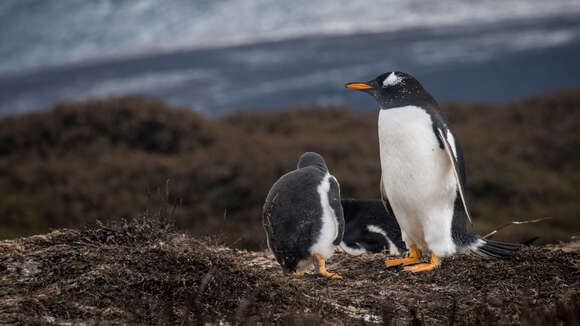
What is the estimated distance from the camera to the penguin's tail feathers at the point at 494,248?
13.6 ft

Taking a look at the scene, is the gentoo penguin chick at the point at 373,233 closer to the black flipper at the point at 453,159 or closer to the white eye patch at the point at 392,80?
the black flipper at the point at 453,159

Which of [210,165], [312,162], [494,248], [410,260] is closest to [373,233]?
[410,260]

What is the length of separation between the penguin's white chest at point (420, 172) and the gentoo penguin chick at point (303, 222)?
0.62 meters

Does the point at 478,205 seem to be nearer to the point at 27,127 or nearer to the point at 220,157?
the point at 220,157

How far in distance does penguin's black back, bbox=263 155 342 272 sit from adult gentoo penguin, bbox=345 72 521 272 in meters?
0.76

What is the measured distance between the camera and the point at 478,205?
16078 mm

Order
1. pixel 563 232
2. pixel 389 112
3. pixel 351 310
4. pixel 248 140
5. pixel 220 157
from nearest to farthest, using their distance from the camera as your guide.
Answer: pixel 351 310 → pixel 389 112 → pixel 563 232 → pixel 220 157 → pixel 248 140

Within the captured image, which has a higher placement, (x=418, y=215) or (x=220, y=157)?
(x=418, y=215)

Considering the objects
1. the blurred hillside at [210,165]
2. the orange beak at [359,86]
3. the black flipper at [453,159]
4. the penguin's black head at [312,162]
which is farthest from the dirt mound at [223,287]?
the blurred hillside at [210,165]

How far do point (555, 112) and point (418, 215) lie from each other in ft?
73.2

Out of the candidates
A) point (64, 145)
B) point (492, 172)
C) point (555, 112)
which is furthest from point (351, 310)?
point (555, 112)

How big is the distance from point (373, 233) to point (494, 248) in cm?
179

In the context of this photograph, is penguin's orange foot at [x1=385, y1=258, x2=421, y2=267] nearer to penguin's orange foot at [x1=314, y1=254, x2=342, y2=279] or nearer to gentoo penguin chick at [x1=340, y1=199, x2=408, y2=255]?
penguin's orange foot at [x1=314, y1=254, x2=342, y2=279]

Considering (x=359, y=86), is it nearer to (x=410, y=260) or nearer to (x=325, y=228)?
(x=325, y=228)
